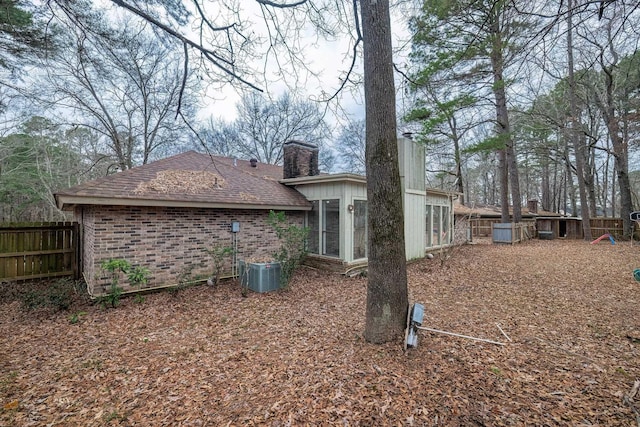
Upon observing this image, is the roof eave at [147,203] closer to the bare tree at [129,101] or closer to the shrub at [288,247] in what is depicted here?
the shrub at [288,247]

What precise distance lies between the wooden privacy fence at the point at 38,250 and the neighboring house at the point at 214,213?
1.35 feet

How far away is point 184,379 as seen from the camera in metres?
2.88

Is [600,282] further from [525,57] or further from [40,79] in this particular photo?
[40,79]

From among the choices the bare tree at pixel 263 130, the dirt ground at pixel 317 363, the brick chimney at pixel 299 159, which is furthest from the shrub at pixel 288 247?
the bare tree at pixel 263 130

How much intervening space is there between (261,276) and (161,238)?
234 centimetres

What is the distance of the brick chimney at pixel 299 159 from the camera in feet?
30.6

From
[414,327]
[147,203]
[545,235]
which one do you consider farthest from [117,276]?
[545,235]

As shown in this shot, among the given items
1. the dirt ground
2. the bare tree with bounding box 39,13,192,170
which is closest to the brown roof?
the dirt ground

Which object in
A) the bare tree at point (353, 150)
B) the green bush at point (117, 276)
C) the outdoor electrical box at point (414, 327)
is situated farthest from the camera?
the bare tree at point (353, 150)

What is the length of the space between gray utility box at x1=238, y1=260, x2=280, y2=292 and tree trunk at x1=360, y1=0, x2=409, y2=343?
3.08m

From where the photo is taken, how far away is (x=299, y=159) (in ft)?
30.7

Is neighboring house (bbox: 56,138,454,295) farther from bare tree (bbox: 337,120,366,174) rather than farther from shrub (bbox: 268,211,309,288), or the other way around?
bare tree (bbox: 337,120,366,174)

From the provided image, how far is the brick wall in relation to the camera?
5.43 meters

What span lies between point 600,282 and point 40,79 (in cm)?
1709
